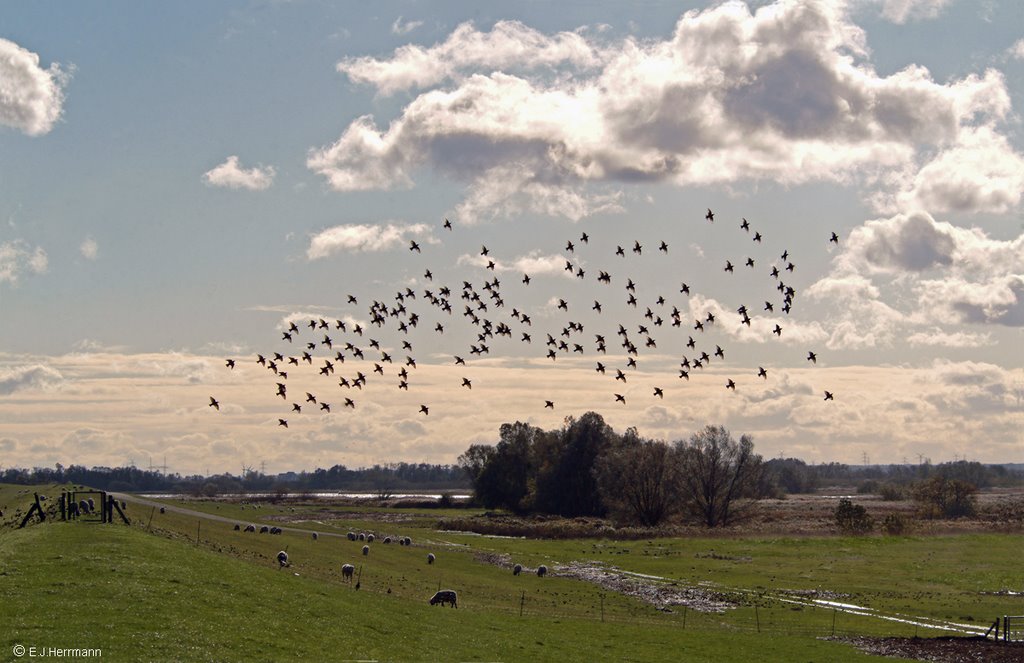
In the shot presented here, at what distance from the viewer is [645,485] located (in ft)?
493

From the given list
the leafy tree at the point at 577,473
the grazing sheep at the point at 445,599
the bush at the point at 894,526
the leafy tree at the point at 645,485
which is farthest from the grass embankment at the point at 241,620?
the leafy tree at the point at 577,473

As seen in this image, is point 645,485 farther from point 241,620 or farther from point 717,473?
point 241,620

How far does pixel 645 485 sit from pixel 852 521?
117 feet

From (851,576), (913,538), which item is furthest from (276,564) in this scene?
(913,538)

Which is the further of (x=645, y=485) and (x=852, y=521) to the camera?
(x=645, y=485)

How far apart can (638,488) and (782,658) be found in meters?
99.9

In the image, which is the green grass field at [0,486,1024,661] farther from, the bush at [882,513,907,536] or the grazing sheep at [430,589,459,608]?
the bush at [882,513,907,536]

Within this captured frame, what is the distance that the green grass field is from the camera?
1539 inches

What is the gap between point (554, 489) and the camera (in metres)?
185

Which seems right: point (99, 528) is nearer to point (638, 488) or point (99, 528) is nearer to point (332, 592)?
point (332, 592)

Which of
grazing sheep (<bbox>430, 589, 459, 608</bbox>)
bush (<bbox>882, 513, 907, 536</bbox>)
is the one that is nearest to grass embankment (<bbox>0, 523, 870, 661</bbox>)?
grazing sheep (<bbox>430, 589, 459, 608</bbox>)

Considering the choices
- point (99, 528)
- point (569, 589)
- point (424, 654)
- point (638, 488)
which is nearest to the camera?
point (424, 654)

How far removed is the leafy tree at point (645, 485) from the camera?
150 meters

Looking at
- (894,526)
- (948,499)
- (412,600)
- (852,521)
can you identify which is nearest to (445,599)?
(412,600)
